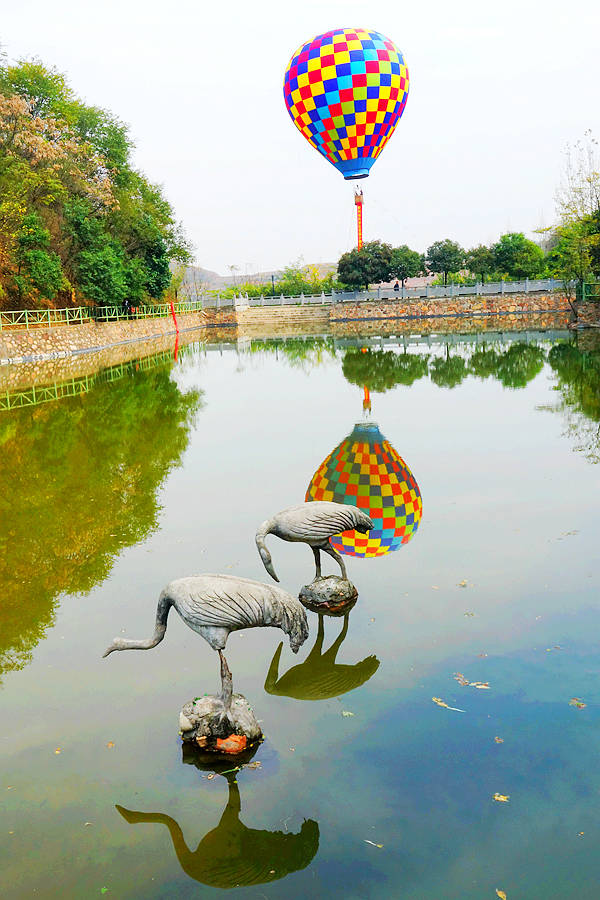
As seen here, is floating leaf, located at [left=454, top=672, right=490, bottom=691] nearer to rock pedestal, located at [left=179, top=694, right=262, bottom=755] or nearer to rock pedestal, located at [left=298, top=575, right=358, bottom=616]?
rock pedestal, located at [left=298, top=575, right=358, bottom=616]

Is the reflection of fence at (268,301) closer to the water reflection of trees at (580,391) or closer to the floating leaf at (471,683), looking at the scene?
the water reflection of trees at (580,391)

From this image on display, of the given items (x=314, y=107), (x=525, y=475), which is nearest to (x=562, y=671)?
Answer: (x=525, y=475)

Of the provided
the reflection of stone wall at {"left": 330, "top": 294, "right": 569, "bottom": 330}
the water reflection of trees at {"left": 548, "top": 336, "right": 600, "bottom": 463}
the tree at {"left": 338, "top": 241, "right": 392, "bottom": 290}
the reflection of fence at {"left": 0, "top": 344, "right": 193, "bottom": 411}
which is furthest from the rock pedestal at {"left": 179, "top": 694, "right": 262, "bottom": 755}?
the tree at {"left": 338, "top": 241, "right": 392, "bottom": 290}

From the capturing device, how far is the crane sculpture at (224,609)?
4.63 metres

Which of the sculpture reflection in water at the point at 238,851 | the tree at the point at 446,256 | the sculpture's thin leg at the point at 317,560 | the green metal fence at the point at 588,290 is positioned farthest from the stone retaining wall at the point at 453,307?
the sculpture reflection in water at the point at 238,851

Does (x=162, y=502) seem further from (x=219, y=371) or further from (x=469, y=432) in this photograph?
(x=219, y=371)

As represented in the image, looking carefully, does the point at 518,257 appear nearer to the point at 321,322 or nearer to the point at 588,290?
the point at 588,290

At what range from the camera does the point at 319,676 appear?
564 cm

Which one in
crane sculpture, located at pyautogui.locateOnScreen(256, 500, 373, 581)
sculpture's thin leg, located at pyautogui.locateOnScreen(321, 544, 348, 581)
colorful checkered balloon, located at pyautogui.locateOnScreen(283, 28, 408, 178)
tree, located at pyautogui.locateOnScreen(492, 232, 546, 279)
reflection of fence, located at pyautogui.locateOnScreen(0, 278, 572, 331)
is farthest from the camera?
tree, located at pyautogui.locateOnScreen(492, 232, 546, 279)

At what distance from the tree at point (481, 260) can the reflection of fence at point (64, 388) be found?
34869 millimetres

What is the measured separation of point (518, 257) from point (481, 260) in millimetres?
2760

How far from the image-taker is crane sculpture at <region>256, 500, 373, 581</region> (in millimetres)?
6090

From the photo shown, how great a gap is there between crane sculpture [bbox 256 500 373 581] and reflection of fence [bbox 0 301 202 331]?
25.4 metres

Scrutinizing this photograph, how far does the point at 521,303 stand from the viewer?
50594 millimetres
